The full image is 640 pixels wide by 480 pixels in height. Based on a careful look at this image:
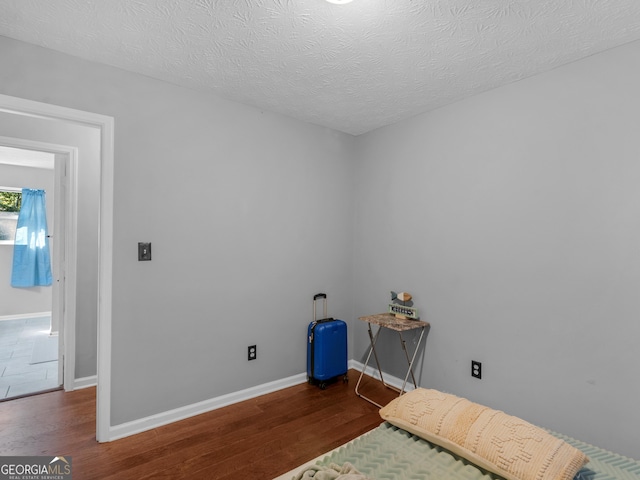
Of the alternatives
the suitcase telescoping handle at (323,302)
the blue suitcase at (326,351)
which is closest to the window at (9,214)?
the suitcase telescoping handle at (323,302)

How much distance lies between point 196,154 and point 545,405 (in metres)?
3.00

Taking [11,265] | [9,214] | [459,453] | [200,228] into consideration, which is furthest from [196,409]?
[9,214]

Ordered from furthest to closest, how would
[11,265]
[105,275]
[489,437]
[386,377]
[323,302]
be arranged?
[11,265], [323,302], [386,377], [105,275], [489,437]

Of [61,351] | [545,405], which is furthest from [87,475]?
[545,405]

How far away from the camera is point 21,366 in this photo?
351 centimetres

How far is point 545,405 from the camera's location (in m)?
2.21

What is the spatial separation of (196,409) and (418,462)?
6.31 ft

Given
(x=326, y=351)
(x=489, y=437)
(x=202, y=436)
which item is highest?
(x=489, y=437)

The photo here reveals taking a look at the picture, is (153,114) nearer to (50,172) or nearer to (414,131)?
(414,131)

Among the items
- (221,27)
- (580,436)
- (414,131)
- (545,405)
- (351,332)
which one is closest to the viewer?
(221,27)

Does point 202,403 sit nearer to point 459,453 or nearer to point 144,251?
point 144,251

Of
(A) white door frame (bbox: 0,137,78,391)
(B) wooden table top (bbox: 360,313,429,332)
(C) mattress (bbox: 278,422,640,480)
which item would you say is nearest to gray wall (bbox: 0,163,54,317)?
(A) white door frame (bbox: 0,137,78,391)

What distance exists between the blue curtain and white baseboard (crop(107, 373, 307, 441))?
187 inches

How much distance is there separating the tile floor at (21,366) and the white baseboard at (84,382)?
0.21 meters
